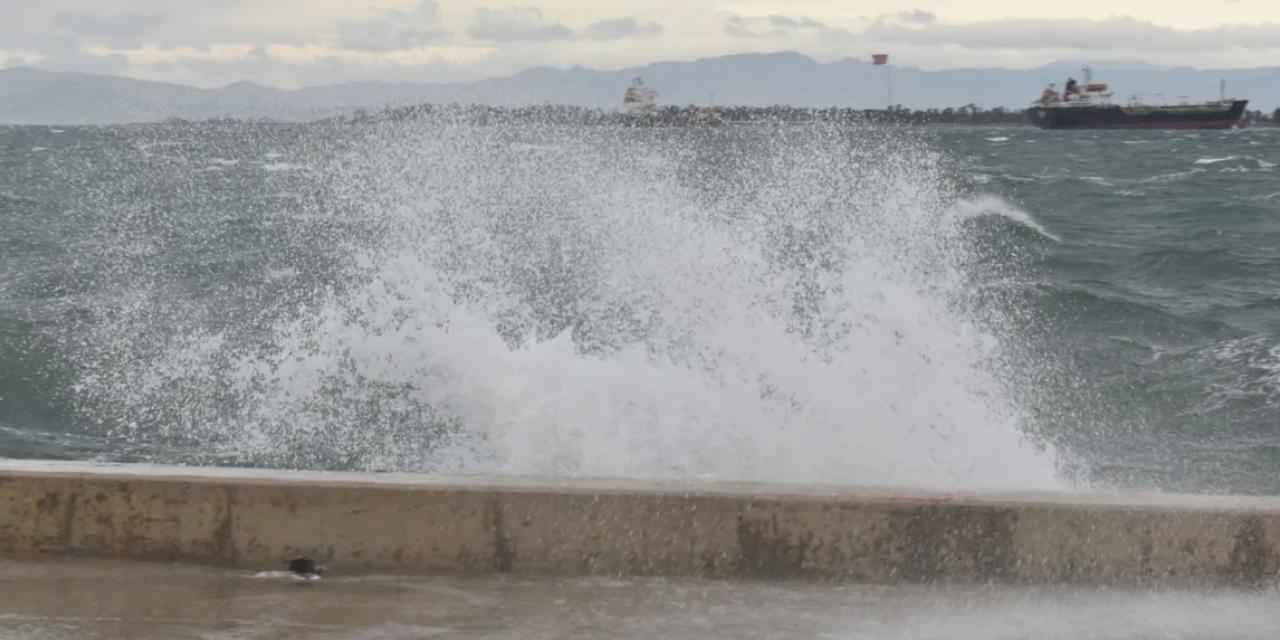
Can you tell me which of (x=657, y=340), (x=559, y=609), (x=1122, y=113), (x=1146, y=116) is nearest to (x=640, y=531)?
(x=559, y=609)

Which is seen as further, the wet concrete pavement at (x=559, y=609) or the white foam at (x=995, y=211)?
the white foam at (x=995, y=211)

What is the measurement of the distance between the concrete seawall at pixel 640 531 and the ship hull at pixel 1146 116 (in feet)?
336

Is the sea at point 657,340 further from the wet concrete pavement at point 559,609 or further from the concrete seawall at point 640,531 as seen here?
the wet concrete pavement at point 559,609

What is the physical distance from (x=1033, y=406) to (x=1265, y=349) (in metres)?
3.94

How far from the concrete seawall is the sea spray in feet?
9.74

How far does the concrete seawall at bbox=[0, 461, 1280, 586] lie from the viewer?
18.6ft

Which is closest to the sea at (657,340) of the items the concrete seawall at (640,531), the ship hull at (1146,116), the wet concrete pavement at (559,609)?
the concrete seawall at (640,531)

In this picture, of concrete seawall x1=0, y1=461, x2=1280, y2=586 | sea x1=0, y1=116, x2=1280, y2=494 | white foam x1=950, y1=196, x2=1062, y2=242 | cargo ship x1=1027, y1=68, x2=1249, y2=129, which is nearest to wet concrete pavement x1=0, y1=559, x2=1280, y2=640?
concrete seawall x1=0, y1=461, x2=1280, y2=586

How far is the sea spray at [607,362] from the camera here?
923 centimetres

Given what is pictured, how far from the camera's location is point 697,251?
12.7 metres

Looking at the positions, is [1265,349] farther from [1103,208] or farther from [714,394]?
[1103,208]

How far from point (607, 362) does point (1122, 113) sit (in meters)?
100

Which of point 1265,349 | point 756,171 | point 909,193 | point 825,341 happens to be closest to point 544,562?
point 825,341

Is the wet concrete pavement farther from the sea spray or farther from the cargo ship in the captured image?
the cargo ship
